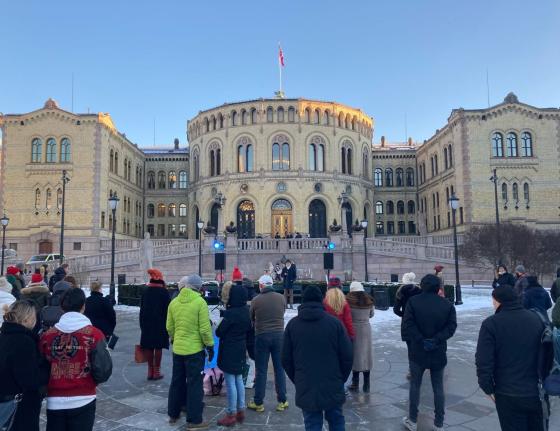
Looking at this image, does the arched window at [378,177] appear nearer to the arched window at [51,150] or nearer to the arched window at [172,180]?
the arched window at [172,180]

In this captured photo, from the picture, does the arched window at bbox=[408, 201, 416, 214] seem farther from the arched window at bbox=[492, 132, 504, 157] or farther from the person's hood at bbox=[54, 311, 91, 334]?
the person's hood at bbox=[54, 311, 91, 334]

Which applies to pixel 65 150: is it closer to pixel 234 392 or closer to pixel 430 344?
pixel 234 392

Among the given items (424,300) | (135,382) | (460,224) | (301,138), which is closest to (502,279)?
(424,300)

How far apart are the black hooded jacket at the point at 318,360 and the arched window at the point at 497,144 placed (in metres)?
44.5

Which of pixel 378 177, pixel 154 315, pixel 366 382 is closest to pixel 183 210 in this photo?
Result: pixel 378 177

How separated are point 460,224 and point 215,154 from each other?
2727 centimetres

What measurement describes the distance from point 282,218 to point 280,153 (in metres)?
7.13

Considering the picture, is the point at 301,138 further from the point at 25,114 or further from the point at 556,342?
the point at 556,342

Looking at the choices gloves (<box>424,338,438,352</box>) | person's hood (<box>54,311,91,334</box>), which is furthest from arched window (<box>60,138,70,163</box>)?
gloves (<box>424,338,438,352</box>)

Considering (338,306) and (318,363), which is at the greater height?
(338,306)

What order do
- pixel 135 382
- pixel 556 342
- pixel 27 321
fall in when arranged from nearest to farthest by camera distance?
pixel 27 321
pixel 556 342
pixel 135 382

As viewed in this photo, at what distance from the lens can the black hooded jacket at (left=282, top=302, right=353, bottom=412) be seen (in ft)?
14.9

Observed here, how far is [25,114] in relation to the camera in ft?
145

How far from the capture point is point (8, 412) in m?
3.86
